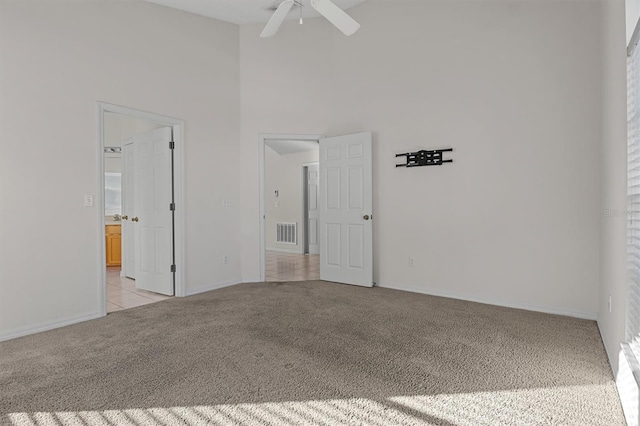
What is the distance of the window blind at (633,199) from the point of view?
193cm

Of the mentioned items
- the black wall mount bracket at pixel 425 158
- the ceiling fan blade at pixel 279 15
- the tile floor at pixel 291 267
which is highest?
the ceiling fan blade at pixel 279 15

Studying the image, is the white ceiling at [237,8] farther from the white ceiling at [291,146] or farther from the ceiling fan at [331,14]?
the white ceiling at [291,146]

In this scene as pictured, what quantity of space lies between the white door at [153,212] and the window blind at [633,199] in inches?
172

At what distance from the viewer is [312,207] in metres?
9.00

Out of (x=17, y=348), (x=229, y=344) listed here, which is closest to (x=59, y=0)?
(x=17, y=348)

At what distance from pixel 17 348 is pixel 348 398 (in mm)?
2627

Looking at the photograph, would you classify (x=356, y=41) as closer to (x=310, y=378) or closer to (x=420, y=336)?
(x=420, y=336)

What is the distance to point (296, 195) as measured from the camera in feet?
30.2

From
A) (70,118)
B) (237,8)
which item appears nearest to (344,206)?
(237,8)

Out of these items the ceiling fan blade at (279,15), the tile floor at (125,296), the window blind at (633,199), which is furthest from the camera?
the tile floor at (125,296)

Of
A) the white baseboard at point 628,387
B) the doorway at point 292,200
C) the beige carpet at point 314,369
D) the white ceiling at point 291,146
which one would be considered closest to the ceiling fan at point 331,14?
the beige carpet at point 314,369

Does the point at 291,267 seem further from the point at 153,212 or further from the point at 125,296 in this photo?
the point at 125,296

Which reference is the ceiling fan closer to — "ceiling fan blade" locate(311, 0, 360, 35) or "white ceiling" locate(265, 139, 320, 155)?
"ceiling fan blade" locate(311, 0, 360, 35)

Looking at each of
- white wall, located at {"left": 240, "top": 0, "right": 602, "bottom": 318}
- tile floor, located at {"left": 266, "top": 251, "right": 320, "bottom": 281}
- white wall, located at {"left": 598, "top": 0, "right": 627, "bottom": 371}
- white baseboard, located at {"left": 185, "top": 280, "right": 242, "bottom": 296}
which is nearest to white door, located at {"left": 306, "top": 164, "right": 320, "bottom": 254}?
tile floor, located at {"left": 266, "top": 251, "right": 320, "bottom": 281}
